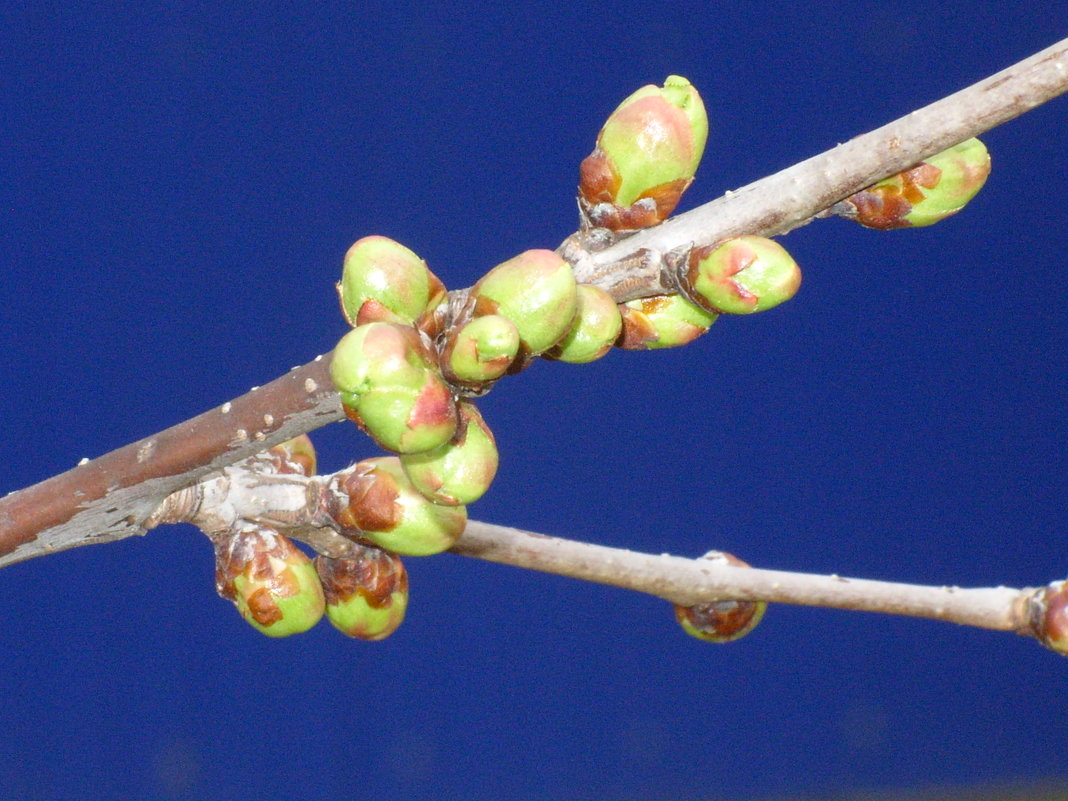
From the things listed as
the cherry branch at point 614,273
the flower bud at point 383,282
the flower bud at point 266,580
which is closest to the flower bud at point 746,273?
the cherry branch at point 614,273

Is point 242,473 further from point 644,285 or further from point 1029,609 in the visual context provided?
point 1029,609

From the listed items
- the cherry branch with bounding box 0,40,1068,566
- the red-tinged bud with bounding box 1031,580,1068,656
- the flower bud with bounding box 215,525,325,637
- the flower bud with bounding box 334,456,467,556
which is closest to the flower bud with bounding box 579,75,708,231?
the cherry branch with bounding box 0,40,1068,566

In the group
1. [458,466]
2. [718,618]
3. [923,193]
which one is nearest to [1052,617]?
[718,618]

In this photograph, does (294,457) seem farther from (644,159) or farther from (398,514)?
(644,159)

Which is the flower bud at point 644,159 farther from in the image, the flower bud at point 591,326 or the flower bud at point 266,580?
the flower bud at point 266,580

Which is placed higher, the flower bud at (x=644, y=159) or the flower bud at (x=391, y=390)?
the flower bud at (x=644, y=159)

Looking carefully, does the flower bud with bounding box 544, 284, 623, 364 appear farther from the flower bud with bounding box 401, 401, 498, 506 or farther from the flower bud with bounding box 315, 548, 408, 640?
the flower bud with bounding box 315, 548, 408, 640

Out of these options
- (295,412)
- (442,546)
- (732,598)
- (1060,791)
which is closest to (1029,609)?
(732,598)
